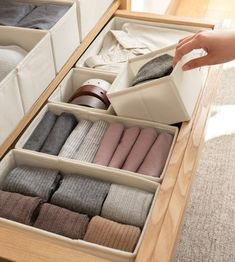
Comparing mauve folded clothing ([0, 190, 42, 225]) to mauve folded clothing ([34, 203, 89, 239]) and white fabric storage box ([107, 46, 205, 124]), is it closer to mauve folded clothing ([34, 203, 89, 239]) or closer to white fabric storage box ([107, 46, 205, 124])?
mauve folded clothing ([34, 203, 89, 239])

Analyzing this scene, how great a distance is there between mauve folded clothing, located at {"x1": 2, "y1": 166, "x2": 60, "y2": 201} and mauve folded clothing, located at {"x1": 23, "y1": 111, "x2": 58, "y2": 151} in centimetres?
9

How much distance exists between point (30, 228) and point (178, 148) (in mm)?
389

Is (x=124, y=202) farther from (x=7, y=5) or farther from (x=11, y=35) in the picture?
(x=7, y=5)

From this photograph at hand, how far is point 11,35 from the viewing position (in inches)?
45.5

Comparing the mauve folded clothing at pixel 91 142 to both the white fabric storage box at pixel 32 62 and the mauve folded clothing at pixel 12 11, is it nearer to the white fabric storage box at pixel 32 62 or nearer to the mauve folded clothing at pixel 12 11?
the white fabric storage box at pixel 32 62

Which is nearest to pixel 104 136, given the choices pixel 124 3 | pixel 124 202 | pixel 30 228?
pixel 124 202

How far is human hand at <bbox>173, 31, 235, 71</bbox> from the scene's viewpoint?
93 centimetres

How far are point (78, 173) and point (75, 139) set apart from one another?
131mm

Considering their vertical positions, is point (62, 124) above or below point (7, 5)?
below

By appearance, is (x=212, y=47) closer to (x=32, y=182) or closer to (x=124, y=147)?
(x=124, y=147)

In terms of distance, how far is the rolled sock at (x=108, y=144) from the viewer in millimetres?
983

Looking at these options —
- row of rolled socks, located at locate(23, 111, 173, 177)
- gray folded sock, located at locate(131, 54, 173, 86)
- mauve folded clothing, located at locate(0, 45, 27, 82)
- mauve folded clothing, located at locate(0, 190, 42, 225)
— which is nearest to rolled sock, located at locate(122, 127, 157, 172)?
row of rolled socks, located at locate(23, 111, 173, 177)

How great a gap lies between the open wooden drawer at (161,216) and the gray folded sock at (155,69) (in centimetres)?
14

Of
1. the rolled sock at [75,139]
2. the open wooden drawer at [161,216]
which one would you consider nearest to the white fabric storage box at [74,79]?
the open wooden drawer at [161,216]
